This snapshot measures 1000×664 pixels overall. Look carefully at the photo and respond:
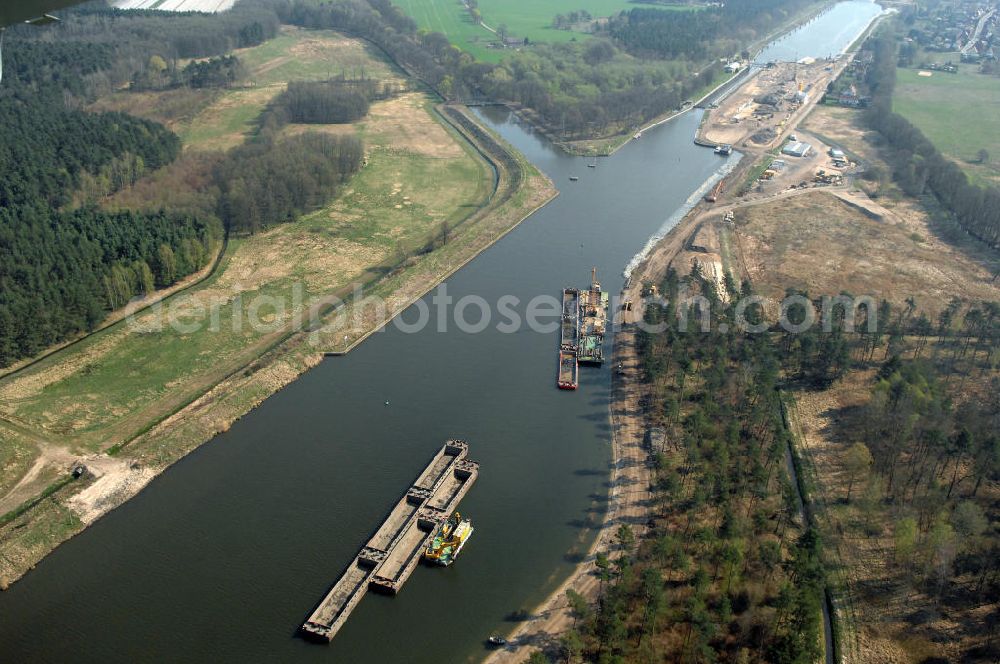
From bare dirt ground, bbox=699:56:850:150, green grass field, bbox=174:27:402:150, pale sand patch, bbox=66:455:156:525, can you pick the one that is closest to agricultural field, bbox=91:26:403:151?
green grass field, bbox=174:27:402:150

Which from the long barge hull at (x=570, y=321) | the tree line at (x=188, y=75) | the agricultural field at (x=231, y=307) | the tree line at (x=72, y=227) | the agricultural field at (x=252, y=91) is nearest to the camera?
the agricultural field at (x=231, y=307)

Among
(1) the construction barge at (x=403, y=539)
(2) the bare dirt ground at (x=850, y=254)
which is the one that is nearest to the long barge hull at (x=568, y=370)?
(1) the construction barge at (x=403, y=539)

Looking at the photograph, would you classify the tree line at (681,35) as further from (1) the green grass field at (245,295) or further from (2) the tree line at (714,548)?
(2) the tree line at (714,548)

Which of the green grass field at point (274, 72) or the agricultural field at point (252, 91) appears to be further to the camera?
the agricultural field at point (252, 91)

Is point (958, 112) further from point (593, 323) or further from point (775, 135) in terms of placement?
point (593, 323)

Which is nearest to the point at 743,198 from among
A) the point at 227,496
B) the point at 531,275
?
the point at 531,275

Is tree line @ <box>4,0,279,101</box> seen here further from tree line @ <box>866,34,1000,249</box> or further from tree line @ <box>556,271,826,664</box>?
tree line @ <box>556,271,826,664</box>
